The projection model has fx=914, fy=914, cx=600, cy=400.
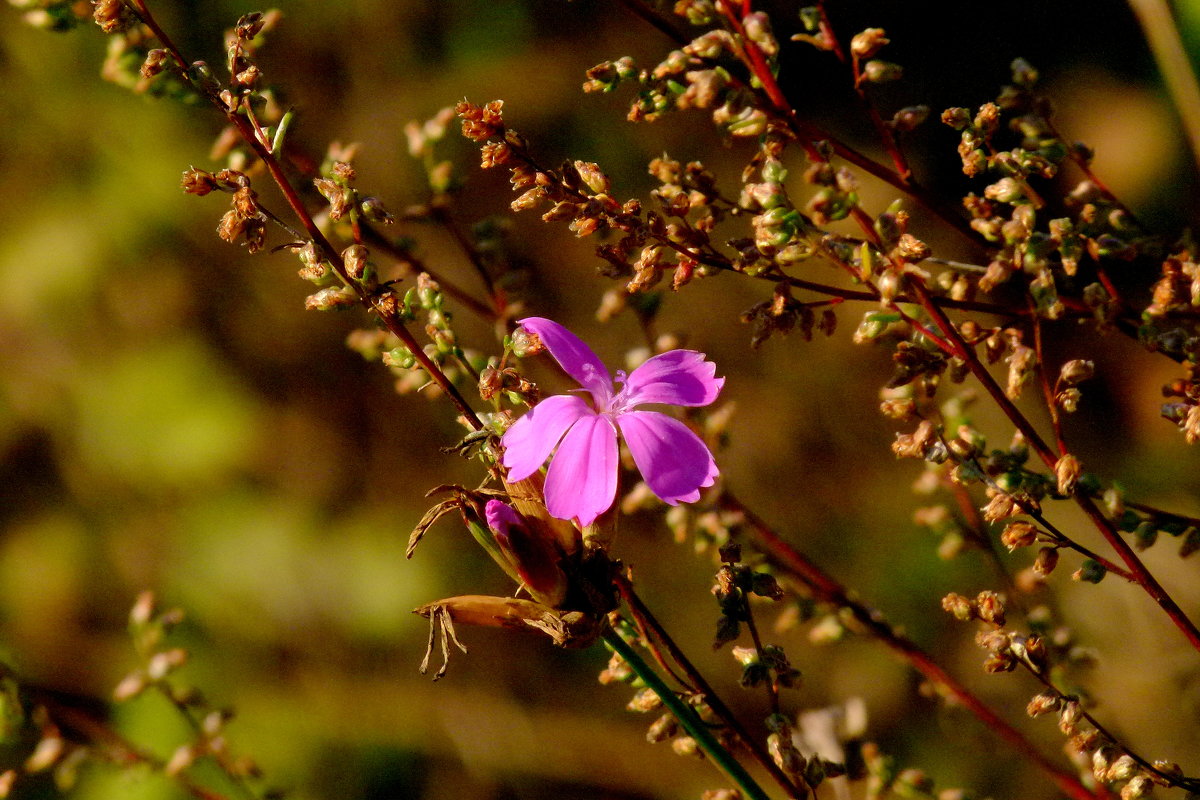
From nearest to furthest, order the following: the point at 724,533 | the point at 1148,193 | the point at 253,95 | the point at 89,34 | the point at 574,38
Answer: the point at 253,95 → the point at 724,533 → the point at 1148,193 → the point at 574,38 → the point at 89,34

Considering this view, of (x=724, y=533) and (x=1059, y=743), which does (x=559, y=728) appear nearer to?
(x=1059, y=743)

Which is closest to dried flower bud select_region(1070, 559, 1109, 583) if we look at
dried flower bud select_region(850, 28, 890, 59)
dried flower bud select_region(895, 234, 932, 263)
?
dried flower bud select_region(895, 234, 932, 263)

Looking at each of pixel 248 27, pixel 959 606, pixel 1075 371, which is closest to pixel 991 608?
pixel 959 606

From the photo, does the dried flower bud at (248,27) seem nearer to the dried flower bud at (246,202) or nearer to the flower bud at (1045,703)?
the dried flower bud at (246,202)

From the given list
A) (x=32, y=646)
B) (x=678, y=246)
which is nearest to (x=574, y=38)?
(x=678, y=246)

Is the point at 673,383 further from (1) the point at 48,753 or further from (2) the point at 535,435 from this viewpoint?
(1) the point at 48,753

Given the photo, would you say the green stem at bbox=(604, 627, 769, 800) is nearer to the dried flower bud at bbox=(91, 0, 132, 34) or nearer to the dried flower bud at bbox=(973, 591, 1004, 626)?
the dried flower bud at bbox=(973, 591, 1004, 626)

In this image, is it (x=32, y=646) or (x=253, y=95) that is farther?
(x=32, y=646)
